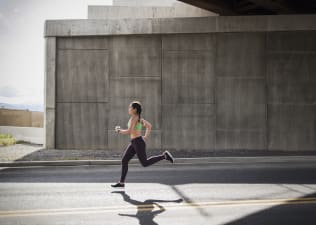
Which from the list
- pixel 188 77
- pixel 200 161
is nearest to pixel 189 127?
pixel 188 77

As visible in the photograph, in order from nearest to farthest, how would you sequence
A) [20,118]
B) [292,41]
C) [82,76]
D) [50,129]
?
[292,41]
[50,129]
[82,76]
[20,118]

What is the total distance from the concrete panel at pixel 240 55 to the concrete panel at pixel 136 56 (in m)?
2.47

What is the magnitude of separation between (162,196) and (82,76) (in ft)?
35.6

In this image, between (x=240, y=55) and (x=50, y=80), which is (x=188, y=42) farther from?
(x=50, y=80)

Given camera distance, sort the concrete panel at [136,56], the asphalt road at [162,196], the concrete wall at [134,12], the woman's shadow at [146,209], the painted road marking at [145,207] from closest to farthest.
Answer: the woman's shadow at [146,209] → the asphalt road at [162,196] → the painted road marking at [145,207] → the concrete panel at [136,56] → the concrete wall at [134,12]

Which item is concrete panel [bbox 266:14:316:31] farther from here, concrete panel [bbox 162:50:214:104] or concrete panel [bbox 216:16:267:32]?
concrete panel [bbox 162:50:214:104]

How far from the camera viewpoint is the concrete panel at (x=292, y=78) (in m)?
17.7

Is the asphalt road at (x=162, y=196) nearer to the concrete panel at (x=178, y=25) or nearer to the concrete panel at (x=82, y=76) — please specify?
the concrete panel at (x=82, y=76)

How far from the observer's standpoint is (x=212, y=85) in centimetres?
1791

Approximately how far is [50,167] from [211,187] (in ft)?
18.4

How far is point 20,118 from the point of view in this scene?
36.8 m

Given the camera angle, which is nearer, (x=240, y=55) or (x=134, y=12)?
(x=240, y=55)

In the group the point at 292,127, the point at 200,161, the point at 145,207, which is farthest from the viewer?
the point at 292,127

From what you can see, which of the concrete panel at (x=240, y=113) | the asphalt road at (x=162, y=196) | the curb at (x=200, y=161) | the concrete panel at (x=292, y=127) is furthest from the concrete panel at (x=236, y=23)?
the asphalt road at (x=162, y=196)
